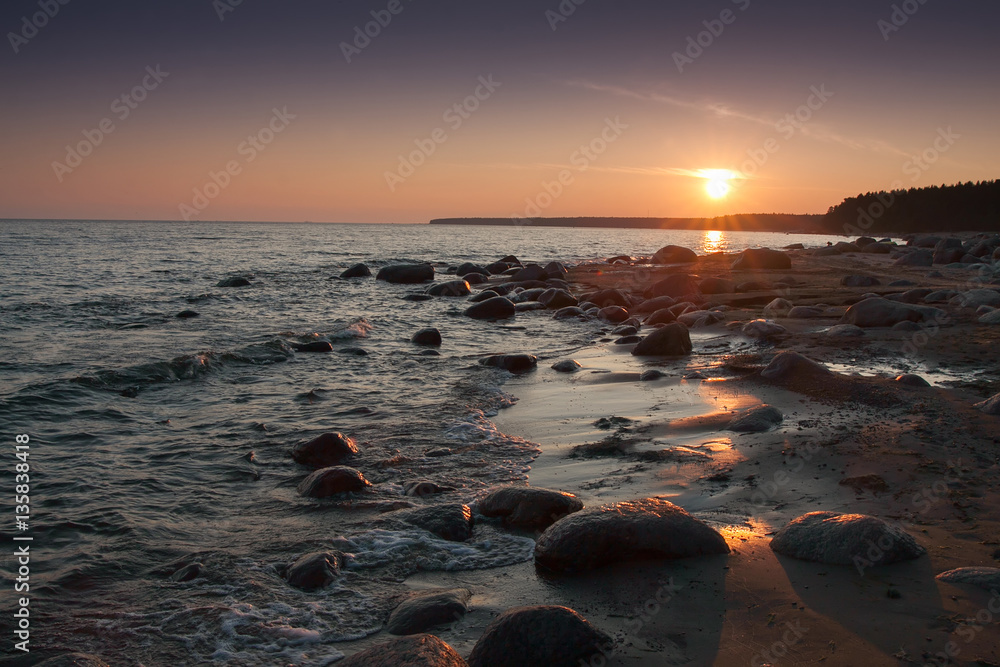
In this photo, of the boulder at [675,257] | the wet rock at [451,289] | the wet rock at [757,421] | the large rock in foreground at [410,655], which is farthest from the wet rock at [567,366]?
the boulder at [675,257]

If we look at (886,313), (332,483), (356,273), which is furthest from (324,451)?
(356,273)

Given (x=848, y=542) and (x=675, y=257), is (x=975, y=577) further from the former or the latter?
(x=675, y=257)

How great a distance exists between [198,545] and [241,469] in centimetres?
157

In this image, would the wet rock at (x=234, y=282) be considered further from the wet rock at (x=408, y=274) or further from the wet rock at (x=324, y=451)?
the wet rock at (x=324, y=451)

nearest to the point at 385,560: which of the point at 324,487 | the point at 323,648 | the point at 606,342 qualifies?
the point at 323,648

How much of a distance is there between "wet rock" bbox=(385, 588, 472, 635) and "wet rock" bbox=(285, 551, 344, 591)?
66 centimetres

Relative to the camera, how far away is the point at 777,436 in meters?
6.16

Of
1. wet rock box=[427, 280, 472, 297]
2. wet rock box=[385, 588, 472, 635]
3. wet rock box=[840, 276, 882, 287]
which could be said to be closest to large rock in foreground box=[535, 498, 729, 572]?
wet rock box=[385, 588, 472, 635]

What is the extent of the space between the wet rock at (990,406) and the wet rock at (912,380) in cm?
88

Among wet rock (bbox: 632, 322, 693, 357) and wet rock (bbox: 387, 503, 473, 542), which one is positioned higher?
wet rock (bbox: 632, 322, 693, 357)

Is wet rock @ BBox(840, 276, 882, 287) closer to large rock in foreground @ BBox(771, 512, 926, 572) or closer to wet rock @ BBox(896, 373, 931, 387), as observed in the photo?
wet rock @ BBox(896, 373, 931, 387)

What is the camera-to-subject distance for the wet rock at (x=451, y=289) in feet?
74.9

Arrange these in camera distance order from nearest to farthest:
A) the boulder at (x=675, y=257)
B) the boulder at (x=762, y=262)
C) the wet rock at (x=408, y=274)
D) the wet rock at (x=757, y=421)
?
the wet rock at (x=757, y=421) < the wet rock at (x=408, y=274) < the boulder at (x=762, y=262) < the boulder at (x=675, y=257)

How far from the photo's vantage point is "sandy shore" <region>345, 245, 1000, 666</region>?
3170 millimetres
